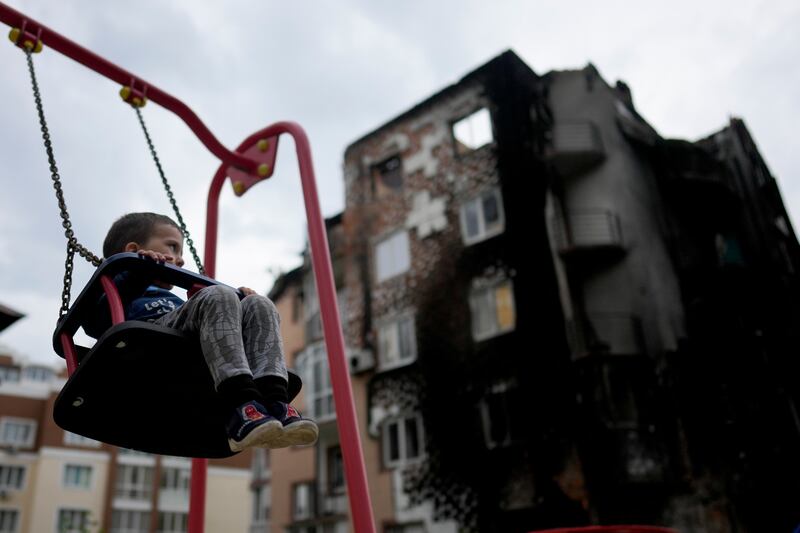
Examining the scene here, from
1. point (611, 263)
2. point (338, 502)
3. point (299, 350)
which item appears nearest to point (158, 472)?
point (299, 350)

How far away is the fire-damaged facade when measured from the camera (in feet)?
49.6

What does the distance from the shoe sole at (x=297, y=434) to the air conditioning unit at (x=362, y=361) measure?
17521 millimetres

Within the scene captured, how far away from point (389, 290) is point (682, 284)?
7.93 metres

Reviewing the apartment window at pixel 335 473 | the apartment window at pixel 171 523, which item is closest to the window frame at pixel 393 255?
the apartment window at pixel 335 473

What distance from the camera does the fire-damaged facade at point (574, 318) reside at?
49.6 feet

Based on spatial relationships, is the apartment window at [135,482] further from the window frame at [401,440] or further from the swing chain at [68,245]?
the swing chain at [68,245]

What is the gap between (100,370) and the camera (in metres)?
2.75

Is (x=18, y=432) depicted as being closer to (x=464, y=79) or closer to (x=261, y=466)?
(x=261, y=466)

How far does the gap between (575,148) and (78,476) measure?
1184 inches

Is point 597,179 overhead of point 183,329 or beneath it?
overhead

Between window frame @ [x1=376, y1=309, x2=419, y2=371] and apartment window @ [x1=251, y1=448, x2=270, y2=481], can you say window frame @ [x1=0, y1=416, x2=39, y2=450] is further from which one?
window frame @ [x1=376, y1=309, x2=419, y2=371]

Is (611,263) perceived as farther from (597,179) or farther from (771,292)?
(771,292)

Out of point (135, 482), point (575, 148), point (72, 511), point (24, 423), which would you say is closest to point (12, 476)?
point (24, 423)

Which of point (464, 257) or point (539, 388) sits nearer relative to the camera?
point (539, 388)
